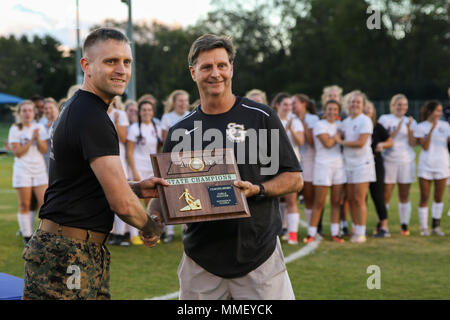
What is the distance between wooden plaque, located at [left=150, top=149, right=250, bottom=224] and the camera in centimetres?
337

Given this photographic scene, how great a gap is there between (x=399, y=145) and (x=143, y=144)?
175 inches

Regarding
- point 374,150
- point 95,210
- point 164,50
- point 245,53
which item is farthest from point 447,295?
point 164,50

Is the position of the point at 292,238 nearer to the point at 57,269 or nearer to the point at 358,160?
the point at 358,160

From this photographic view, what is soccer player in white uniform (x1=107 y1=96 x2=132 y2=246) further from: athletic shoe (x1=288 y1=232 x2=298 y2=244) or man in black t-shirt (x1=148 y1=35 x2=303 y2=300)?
man in black t-shirt (x1=148 y1=35 x2=303 y2=300)

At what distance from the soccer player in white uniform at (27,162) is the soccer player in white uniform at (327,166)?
4430 mm

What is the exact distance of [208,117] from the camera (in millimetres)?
3754

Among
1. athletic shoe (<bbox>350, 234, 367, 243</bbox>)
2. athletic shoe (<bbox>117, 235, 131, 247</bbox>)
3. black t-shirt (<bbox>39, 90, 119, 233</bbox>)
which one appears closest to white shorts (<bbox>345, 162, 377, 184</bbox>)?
athletic shoe (<bbox>350, 234, 367, 243</bbox>)

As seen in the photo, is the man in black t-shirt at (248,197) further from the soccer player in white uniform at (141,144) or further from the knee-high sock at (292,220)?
the soccer player in white uniform at (141,144)

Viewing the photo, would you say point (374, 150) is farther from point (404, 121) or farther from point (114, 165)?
point (114, 165)

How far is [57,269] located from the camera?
3.34 m

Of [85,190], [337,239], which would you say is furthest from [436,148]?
[85,190]

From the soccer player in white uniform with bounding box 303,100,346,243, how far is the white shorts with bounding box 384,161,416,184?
1.12 metres
